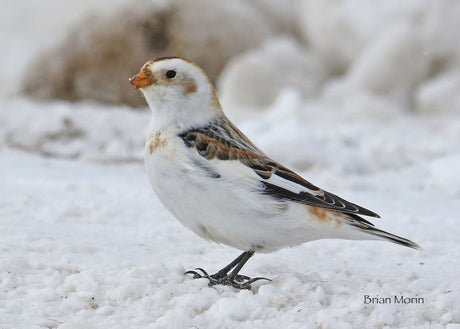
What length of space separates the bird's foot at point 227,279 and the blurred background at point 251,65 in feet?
13.4

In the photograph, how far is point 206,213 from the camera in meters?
3.51

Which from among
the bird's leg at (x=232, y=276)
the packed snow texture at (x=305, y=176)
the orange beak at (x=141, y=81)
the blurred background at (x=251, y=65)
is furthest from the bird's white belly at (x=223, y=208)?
the blurred background at (x=251, y=65)

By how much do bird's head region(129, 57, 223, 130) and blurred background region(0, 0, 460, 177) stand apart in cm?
390

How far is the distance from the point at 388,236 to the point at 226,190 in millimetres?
754

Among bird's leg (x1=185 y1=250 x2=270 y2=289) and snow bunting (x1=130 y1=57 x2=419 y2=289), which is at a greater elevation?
snow bunting (x1=130 y1=57 x2=419 y2=289)

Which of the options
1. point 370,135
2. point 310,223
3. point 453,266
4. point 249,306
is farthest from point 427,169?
point 249,306

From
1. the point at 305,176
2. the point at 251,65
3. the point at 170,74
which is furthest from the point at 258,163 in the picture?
the point at 251,65

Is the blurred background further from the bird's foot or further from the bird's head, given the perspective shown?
the bird's foot

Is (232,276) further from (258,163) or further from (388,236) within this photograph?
(388,236)

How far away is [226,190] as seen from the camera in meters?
3.51

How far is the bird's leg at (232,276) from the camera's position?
3553 mm

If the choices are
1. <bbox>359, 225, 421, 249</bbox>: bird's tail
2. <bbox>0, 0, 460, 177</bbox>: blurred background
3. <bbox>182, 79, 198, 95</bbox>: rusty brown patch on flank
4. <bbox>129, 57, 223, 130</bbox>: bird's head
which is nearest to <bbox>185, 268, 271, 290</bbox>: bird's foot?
<bbox>359, 225, 421, 249</bbox>: bird's tail

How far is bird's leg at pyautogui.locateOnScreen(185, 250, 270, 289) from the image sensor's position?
11.7 ft

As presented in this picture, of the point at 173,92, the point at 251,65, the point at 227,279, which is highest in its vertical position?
the point at 251,65
